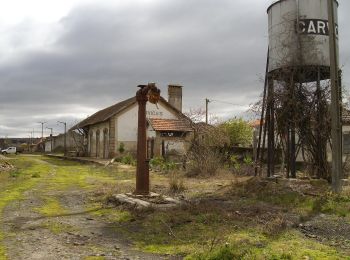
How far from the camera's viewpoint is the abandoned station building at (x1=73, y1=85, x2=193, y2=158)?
110ft

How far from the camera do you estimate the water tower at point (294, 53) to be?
525 inches

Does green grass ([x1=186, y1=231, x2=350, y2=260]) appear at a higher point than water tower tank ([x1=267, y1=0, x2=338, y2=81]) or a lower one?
lower

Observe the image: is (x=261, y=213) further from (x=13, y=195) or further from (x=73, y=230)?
(x=13, y=195)

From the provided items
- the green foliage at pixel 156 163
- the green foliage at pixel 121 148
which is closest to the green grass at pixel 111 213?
the green foliage at pixel 156 163

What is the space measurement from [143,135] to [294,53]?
17.0 ft

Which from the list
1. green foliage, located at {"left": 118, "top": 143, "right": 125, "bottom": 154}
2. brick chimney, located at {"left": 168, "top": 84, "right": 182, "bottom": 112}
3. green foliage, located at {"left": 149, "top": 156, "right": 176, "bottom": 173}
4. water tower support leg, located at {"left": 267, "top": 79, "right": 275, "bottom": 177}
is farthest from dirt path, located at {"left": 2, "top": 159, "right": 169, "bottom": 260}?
brick chimney, located at {"left": 168, "top": 84, "right": 182, "bottom": 112}

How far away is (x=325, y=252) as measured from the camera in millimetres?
6059

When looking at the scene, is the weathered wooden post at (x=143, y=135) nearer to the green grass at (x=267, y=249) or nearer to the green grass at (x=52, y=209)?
the green grass at (x=52, y=209)

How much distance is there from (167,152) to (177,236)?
25.5m

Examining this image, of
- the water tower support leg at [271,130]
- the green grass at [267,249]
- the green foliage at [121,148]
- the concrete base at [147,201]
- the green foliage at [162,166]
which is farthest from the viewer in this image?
the green foliage at [121,148]

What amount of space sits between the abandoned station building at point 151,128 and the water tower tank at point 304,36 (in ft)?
59.2

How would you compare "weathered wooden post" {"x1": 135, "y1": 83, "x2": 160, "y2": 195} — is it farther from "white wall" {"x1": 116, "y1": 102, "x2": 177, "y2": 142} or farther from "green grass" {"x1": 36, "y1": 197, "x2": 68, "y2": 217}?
"white wall" {"x1": 116, "y1": 102, "x2": 177, "y2": 142}

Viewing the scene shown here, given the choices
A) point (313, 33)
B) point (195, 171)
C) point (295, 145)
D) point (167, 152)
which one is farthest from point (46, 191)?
point (167, 152)

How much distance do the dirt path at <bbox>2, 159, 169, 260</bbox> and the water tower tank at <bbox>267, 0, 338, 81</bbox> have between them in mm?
7274
